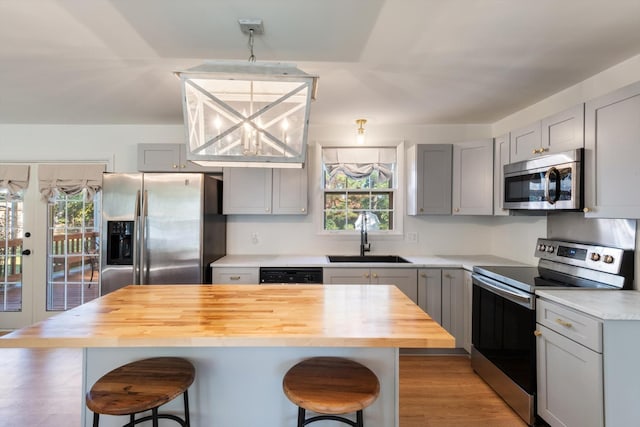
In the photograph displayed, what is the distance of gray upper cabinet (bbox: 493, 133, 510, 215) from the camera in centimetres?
281

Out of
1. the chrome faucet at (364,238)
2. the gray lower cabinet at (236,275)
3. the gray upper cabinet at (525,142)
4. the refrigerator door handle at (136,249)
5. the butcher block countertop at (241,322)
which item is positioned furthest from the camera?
the chrome faucet at (364,238)

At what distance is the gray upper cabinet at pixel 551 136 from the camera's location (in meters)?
2.02

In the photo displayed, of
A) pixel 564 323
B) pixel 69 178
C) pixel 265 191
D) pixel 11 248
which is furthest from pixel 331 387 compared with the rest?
pixel 11 248

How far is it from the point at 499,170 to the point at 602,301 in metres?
1.50

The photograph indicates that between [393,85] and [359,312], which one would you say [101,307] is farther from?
[393,85]

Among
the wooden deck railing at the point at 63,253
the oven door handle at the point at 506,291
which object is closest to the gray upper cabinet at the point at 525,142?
the oven door handle at the point at 506,291

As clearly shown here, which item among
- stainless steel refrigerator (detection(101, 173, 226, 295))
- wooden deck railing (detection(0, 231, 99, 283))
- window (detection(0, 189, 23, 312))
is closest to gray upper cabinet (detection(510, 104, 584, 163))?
stainless steel refrigerator (detection(101, 173, 226, 295))

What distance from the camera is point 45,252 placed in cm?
359

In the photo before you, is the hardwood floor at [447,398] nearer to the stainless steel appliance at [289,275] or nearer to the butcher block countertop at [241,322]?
the butcher block countertop at [241,322]

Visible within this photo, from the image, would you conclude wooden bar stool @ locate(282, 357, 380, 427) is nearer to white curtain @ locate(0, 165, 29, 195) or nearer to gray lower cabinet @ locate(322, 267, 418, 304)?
gray lower cabinet @ locate(322, 267, 418, 304)

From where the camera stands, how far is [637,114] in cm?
168

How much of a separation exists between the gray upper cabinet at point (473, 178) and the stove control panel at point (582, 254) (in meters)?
0.58

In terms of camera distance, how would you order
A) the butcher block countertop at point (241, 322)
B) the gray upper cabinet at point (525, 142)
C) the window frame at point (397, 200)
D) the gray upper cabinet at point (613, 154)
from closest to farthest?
1. the butcher block countertop at point (241, 322)
2. the gray upper cabinet at point (613, 154)
3. the gray upper cabinet at point (525, 142)
4. the window frame at point (397, 200)

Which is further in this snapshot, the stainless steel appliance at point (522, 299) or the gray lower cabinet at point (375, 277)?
the gray lower cabinet at point (375, 277)
